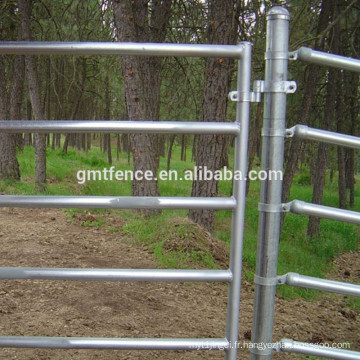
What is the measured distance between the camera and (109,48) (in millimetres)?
1697

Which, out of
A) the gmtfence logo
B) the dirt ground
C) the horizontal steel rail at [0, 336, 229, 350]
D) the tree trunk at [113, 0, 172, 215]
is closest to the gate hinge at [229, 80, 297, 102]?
the gmtfence logo

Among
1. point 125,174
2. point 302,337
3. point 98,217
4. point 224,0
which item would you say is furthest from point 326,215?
point 125,174

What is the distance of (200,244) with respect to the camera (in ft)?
20.1

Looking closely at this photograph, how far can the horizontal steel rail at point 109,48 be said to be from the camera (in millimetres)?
1693

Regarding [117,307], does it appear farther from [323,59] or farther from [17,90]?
[17,90]

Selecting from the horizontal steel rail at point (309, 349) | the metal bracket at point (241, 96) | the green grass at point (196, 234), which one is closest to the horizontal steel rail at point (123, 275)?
the horizontal steel rail at point (309, 349)

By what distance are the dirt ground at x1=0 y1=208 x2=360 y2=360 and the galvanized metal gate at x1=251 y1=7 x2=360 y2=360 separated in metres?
1.61

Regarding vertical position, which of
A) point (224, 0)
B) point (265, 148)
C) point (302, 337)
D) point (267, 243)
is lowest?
point (302, 337)

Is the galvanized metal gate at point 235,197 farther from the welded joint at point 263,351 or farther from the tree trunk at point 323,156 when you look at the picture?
the tree trunk at point 323,156

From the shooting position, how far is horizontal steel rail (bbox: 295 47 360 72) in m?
1.71

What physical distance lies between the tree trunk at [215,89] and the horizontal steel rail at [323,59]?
17.4ft

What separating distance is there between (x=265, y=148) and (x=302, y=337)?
10.2 feet

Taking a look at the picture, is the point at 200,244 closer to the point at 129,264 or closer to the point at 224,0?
the point at 129,264

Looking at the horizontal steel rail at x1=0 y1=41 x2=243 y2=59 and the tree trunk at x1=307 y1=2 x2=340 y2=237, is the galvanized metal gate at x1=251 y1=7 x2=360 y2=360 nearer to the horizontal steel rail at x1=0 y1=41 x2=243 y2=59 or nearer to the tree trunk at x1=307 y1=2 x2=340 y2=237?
the horizontal steel rail at x1=0 y1=41 x2=243 y2=59
